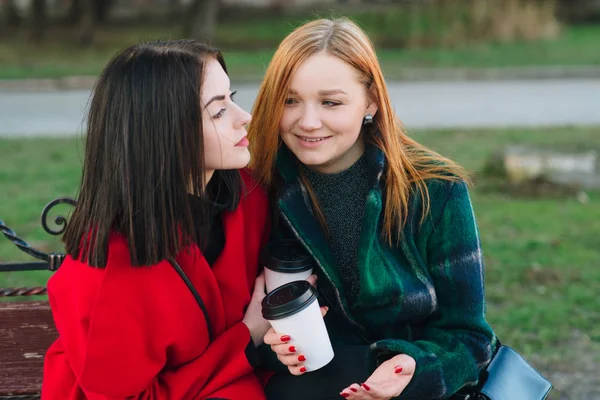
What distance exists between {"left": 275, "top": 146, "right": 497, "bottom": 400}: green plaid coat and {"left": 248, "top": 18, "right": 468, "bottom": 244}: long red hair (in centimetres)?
3

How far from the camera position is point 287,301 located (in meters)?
2.16

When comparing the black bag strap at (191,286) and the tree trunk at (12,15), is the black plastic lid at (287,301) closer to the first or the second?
the black bag strap at (191,286)

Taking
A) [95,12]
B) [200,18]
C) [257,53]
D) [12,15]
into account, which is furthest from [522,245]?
[12,15]

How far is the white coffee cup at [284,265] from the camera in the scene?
2.40m

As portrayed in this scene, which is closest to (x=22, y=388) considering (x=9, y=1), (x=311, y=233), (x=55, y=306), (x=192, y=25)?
(x=55, y=306)

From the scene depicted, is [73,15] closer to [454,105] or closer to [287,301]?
[454,105]

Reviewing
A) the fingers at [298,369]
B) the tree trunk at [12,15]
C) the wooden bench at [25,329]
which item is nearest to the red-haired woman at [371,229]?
the fingers at [298,369]

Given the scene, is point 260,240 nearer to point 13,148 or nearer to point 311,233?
point 311,233

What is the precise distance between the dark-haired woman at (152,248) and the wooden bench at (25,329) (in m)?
0.48

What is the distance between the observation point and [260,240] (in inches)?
101

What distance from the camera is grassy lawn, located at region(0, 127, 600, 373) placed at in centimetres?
427

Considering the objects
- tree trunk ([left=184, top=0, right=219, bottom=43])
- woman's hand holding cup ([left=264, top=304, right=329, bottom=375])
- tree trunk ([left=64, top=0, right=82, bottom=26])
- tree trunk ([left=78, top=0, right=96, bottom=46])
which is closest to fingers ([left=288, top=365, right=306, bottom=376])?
woman's hand holding cup ([left=264, top=304, right=329, bottom=375])

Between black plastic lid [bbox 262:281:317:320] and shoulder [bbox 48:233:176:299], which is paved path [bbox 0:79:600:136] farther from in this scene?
black plastic lid [bbox 262:281:317:320]

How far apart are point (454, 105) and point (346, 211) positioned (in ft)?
31.0
